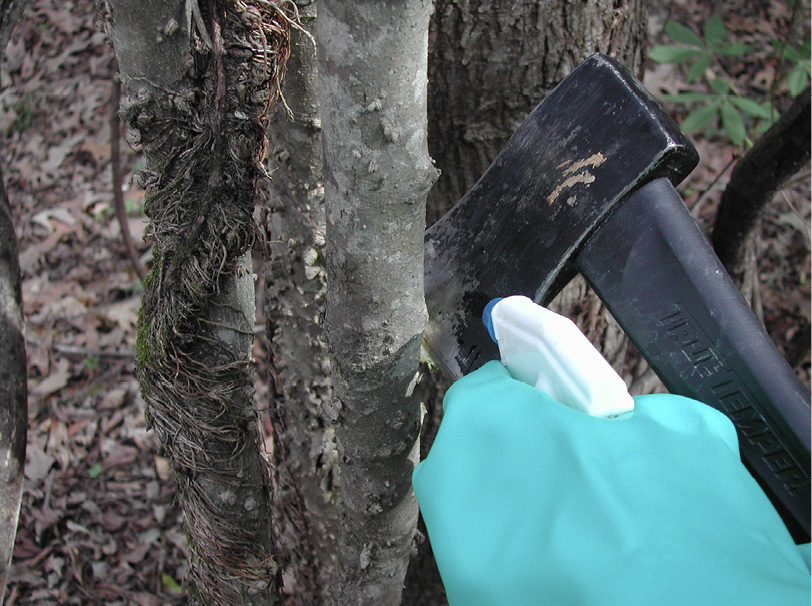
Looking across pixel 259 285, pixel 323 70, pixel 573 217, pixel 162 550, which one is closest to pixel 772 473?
pixel 573 217

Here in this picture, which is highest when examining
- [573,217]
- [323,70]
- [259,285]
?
[323,70]

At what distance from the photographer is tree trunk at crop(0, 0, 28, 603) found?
1.35 m

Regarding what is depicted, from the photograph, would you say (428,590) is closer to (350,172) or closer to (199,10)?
(350,172)

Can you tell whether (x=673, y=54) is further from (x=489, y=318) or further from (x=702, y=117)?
(x=489, y=318)

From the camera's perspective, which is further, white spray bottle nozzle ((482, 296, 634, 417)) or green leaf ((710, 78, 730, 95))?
green leaf ((710, 78, 730, 95))

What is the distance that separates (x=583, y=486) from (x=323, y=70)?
65 cm

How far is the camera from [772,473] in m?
1.07

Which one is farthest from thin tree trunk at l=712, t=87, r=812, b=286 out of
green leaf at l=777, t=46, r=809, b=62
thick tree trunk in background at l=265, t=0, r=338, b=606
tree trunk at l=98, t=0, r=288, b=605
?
tree trunk at l=98, t=0, r=288, b=605

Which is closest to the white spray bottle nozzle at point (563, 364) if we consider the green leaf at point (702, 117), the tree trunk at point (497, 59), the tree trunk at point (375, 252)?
the tree trunk at point (375, 252)

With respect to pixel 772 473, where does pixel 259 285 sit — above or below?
below

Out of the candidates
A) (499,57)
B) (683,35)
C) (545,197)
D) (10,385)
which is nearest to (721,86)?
(683,35)

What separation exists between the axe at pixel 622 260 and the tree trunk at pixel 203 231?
1.29 ft

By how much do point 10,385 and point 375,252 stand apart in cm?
90

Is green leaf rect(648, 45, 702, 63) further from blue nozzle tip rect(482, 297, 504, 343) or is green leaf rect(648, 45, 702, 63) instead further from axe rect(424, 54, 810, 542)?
blue nozzle tip rect(482, 297, 504, 343)
